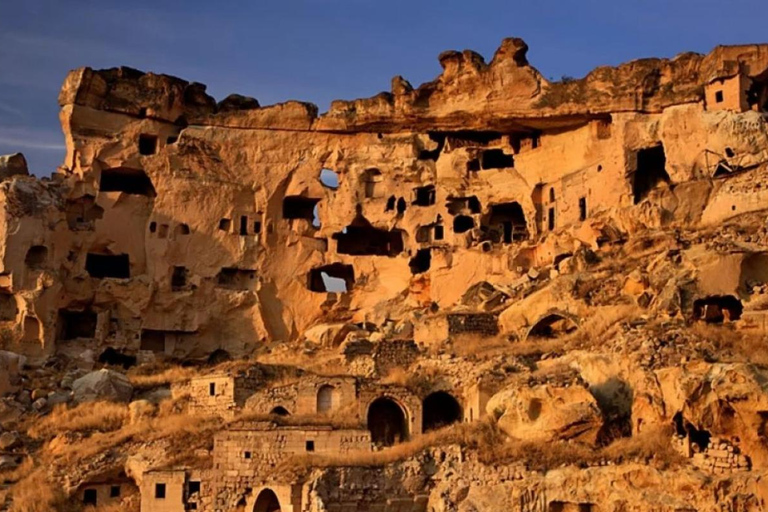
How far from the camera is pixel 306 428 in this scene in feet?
80.1

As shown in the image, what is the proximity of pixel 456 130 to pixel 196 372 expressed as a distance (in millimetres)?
12991

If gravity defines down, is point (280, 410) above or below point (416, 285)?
below

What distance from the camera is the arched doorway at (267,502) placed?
23359 millimetres

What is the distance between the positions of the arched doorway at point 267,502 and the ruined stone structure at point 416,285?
0.20 ft

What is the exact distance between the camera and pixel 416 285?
39.3 metres

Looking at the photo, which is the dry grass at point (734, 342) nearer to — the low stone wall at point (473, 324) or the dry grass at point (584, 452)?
the dry grass at point (584, 452)

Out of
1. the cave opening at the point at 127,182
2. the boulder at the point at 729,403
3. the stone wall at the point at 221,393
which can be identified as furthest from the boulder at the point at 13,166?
the boulder at the point at 729,403

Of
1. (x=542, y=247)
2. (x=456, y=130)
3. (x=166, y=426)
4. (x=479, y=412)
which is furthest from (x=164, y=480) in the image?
(x=456, y=130)

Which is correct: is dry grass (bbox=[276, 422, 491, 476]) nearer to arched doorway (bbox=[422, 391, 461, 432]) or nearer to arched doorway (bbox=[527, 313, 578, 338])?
arched doorway (bbox=[422, 391, 461, 432])

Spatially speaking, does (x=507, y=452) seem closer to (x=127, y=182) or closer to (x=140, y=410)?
(x=140, y=410)

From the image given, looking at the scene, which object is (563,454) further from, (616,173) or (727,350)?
(616,173)

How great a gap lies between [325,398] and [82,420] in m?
5.93

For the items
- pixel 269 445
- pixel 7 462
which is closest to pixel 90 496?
pixel 7 462

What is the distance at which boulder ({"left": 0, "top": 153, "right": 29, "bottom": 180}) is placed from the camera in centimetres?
3794
